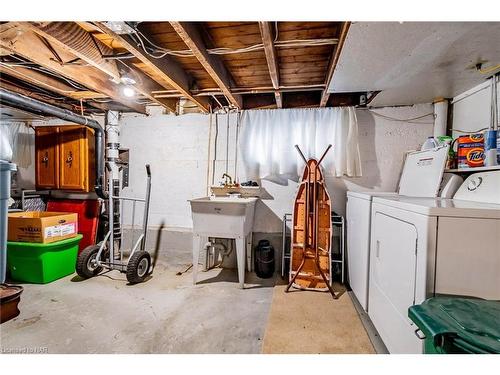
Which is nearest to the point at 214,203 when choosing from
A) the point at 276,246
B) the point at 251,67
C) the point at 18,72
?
the point at 276,246

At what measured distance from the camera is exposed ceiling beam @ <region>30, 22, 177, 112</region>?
159 cm

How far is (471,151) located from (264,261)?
7.63ft

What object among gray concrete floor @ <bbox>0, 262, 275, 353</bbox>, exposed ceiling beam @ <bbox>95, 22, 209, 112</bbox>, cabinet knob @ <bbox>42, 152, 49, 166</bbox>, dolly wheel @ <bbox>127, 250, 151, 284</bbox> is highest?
exposed ceiling beam @ <bbox>95, 22, 209, 112</bbox>

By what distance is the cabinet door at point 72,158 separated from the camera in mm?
3357

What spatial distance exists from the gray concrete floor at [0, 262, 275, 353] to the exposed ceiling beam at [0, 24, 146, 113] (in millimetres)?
2204

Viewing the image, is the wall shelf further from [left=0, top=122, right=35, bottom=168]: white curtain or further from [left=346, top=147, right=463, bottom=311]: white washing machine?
[left=0, top=122, right=35, bottom=168]: white curtain

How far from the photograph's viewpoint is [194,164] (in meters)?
3.44

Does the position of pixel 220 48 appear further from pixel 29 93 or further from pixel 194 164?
pixel 29 93

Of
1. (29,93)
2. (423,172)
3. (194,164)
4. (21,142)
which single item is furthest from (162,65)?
(21,142)

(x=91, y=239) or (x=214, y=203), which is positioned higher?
(x=214, y=203)

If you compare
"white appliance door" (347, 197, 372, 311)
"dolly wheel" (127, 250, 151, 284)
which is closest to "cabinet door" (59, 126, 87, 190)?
"dolly wheel" (127, 250, 151, 284)

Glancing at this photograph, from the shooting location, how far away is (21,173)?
3.90 meters

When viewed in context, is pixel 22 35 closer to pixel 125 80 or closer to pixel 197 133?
pixel 125 80

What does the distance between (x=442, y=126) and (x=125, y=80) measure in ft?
11.2
